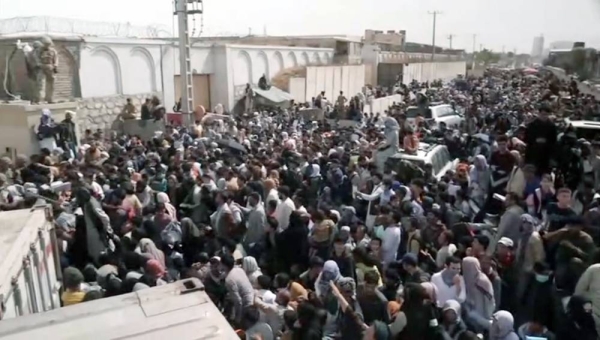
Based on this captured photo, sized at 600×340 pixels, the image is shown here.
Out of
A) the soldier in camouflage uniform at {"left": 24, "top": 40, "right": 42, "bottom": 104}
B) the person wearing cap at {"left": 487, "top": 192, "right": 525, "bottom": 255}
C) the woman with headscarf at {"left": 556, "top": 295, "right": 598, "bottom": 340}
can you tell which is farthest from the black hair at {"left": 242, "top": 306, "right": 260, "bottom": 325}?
the soldier in camouflage uniform at {"left": 24, "top": 40, "right": 42, "bottom": 104}

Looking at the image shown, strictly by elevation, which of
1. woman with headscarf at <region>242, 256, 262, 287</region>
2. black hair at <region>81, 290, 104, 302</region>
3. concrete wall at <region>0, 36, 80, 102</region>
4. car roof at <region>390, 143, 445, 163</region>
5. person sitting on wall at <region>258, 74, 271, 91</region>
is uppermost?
concrete wall at <region>0, 36, 80, 102</region>

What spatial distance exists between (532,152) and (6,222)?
21.2ft

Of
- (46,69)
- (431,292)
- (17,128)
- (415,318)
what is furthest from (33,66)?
(415,318)

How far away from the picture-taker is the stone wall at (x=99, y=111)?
14.9 m

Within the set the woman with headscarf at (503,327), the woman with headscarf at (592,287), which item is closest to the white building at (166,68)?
the woman with headscarf at (503,327)

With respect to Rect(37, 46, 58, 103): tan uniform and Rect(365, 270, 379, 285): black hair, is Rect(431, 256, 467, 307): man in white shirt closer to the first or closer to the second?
Rect(365, 270, 379, 285): black hair

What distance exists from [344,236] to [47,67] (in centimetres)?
1011

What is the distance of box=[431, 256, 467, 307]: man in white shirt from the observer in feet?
15.1

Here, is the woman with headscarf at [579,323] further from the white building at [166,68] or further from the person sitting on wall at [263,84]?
the person sitting on wall at [263,84]

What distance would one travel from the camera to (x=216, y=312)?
2914 millimetres

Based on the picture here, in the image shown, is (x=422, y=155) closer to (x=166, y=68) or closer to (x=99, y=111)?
(x=99, y=111)

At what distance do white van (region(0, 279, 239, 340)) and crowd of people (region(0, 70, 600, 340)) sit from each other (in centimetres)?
136

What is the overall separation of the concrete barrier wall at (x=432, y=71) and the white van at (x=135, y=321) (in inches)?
1232

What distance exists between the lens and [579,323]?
4.20 m
